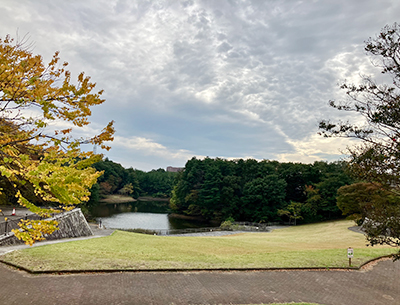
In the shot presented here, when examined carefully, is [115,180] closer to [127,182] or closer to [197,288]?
[127,182]

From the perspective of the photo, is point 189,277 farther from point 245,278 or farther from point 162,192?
point 162,192

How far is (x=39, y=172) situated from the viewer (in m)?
4.64

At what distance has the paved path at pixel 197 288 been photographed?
820 cm

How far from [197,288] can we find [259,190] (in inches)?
1592

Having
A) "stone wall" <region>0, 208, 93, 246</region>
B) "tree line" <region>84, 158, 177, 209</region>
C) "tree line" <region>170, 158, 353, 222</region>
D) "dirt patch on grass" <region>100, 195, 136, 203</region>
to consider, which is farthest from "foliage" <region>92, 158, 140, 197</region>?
"stone wall" <region>0, 208, 93, 246</region>

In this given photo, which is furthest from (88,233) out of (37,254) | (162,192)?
(162,192)

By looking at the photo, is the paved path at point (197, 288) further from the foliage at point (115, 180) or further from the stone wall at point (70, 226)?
the foliage at point (115, 180)

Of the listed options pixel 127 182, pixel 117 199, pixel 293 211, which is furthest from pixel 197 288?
pixel 127 182

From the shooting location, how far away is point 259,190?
48438mm

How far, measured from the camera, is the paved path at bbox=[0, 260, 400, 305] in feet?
26.9

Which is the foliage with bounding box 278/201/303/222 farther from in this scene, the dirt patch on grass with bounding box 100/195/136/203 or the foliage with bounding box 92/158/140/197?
the foliage with bounding box 92/158/140/197

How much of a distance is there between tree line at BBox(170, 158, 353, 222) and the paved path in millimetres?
35579

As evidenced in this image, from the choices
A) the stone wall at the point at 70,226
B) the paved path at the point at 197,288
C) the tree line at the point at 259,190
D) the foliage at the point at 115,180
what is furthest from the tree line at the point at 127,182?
the paved path at the point at 197,288

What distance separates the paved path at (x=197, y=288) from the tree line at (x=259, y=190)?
3558 centimetres
